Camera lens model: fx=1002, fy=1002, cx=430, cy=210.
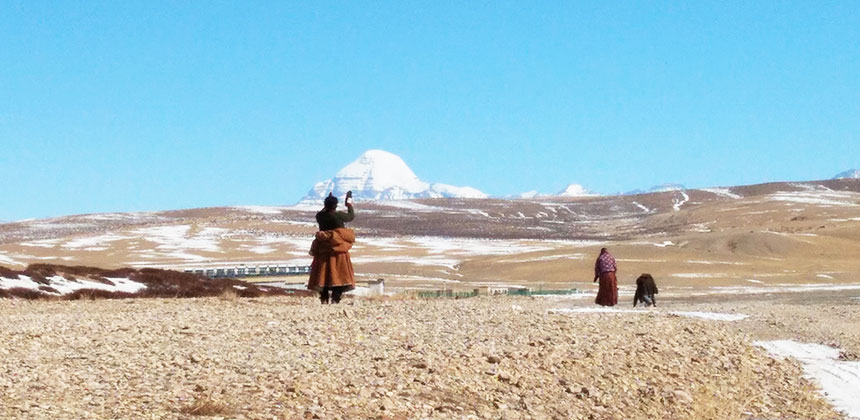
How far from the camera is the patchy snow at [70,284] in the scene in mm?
29641

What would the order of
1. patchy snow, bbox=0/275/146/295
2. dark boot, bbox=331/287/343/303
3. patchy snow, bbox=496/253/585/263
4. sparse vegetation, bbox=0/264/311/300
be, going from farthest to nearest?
patchy snow, bbox=496/253/585/263 < patchy snow, bbox=0/275/146/295 < sparse vegetation, bbox=0/264/311/300 < dark boot, bbox=331/287/343/303

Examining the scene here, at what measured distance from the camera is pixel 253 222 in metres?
169

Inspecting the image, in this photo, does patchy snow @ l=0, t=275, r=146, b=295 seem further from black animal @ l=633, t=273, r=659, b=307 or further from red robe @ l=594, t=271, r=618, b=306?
black animal @ l=633, t=273, r=659, b=307

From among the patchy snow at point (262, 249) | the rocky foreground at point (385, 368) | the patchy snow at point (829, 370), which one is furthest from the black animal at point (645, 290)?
the patchy snow at point (262, 249)

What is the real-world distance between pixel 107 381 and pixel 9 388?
93 centimetres

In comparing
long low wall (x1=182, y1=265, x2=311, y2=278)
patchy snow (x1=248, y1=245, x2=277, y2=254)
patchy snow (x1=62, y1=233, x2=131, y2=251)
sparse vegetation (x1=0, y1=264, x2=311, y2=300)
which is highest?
patchy snow (x1=62, y1=233, x2=131, y2=251)

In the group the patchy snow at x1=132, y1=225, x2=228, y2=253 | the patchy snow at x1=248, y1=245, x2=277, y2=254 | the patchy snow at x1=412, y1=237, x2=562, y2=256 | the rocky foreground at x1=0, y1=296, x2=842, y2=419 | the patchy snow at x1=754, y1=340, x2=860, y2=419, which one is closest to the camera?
the rocky foreground at x1=0, y1=296, x2=842, y2=419

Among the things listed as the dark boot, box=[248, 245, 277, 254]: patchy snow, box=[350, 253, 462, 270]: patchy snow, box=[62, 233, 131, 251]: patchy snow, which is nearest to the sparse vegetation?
the dark boot

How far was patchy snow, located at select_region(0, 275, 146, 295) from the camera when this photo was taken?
97.2 ft

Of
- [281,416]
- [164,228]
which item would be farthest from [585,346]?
[164,228]

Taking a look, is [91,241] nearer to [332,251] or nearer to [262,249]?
[262,249]

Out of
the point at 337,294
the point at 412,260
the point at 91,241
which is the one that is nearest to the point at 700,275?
the point at 412,260

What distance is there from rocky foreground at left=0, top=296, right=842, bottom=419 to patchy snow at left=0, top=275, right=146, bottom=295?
42.8 ft

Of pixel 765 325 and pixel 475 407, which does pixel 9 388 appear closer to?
pixel 475 407
